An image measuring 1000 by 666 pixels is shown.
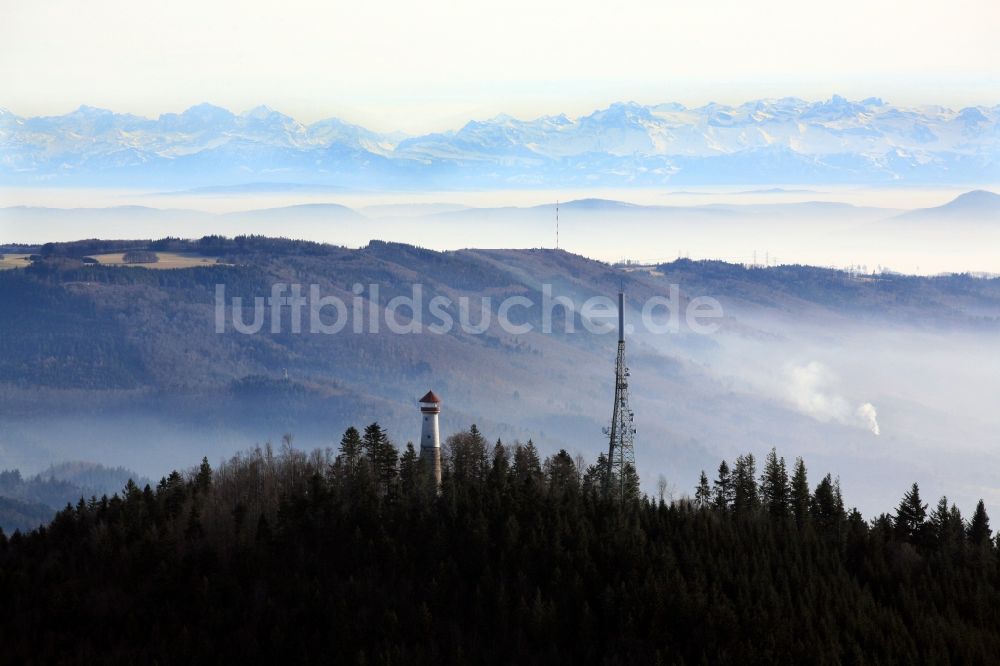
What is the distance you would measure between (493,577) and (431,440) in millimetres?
25417

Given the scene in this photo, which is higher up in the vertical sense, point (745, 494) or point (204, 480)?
point (745, 494)

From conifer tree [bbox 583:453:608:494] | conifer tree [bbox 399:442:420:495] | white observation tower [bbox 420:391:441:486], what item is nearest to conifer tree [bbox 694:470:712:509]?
conifer tree [bbox 583:453:608:494]

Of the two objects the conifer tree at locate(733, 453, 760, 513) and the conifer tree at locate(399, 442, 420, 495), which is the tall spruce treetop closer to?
the conifer tree at locate(733, 453, 760, 513)

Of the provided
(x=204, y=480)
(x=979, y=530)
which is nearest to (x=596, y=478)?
(x=979, y=530)

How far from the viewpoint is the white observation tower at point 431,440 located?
6309 inches

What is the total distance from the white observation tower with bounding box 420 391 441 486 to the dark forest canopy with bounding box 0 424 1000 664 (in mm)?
1312

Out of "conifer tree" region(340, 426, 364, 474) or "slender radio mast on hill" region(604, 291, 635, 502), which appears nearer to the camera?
"slender radio mast on hill" region(604, 291, 635, 502)

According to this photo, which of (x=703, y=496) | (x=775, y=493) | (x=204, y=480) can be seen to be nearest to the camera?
(x=775, y=493)

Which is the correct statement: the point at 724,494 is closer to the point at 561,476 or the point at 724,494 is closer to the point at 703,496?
the point at 703,496

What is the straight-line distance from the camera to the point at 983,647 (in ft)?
438

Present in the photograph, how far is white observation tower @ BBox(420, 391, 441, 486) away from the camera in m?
160

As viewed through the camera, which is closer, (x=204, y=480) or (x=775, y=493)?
(x=775, y=493)

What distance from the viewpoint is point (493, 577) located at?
14050 cm

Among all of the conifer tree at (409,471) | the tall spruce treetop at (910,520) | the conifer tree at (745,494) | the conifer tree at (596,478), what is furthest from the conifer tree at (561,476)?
the tall spruce treetop at (910,520)
